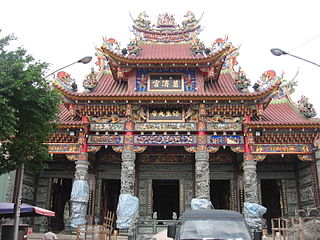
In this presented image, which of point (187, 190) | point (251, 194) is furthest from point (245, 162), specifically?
point (187, 190)

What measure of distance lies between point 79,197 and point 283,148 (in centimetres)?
1055

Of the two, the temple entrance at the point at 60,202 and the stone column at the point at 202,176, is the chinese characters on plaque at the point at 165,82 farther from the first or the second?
the temple entrance at the point at 60,202

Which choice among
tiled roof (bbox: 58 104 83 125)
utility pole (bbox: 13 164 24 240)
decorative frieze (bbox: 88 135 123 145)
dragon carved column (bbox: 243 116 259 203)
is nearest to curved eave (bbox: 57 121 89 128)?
tiled roof (bbox: 58 104 83 125)

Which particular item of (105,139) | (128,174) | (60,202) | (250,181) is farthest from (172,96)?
(60,202)

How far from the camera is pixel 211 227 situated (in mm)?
6430

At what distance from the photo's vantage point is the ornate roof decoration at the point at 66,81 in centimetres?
1655

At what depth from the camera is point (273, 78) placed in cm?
1659

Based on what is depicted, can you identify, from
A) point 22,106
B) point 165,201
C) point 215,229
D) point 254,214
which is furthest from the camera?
point 165,201

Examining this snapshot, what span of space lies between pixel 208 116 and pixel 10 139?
9838 mm

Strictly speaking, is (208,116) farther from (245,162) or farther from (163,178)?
(163,178)

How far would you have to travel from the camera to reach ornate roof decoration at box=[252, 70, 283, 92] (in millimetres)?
16328

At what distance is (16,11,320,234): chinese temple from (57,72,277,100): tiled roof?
0.05 m

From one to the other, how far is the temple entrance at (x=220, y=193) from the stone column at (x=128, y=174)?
22.5ft

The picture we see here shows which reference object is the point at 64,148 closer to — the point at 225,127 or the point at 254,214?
the point at 225,127
